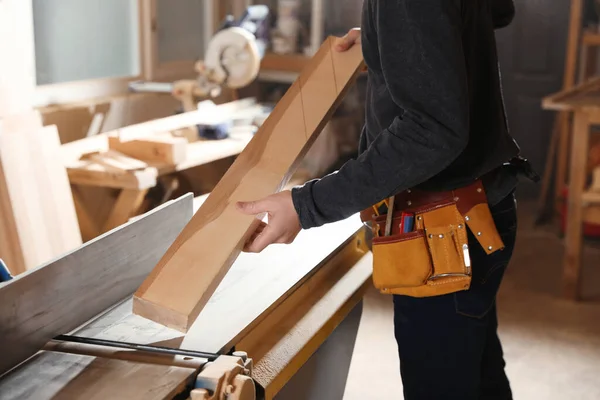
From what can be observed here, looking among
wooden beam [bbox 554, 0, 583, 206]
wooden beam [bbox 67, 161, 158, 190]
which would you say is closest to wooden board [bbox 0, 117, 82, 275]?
wooden beam [bbox 67, 161, 158, 190]

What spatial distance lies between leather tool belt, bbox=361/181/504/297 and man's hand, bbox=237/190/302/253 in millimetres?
210

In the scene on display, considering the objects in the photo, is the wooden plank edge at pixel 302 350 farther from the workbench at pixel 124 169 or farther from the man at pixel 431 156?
the workbench at pixel 124 169

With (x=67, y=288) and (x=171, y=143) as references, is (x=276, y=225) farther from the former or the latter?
(x=171, y=143)

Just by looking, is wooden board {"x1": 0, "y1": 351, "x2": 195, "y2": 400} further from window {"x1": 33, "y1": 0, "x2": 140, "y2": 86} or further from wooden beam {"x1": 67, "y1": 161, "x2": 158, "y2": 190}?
window {"x1": 33, "y1": 0, "x2": 140, "y2": 86}

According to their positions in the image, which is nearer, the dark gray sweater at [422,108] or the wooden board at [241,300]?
the dark gray sweater at [422,108]

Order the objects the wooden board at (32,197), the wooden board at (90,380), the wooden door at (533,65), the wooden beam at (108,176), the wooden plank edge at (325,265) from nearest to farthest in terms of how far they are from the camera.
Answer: the wooden board at (90,380) → the wooden plank edge at (325,265) → the wooden board at (32,197) → the wooden beam at (108,176) → the wooden door at (533,65)

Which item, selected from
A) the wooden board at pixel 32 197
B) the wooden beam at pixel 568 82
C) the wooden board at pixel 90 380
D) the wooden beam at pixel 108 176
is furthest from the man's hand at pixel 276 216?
the wooden beam at pixel 568 82

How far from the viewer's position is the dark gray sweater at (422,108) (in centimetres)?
111

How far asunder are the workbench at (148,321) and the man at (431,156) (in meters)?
0.17

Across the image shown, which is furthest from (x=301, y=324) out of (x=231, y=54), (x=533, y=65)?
(x=533, y=65)

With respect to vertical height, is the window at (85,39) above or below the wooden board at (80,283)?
above

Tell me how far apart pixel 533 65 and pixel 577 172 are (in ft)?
5.32

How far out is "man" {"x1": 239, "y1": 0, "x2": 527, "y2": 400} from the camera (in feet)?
3.66

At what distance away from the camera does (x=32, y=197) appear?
2.18 m
